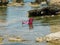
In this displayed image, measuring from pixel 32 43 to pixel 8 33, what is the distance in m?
2.25

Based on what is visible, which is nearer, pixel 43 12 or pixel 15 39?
pixel 15 39

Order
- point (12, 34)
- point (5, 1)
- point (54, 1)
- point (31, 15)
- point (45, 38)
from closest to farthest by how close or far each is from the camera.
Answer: point (45, 38) < point (12, 34) < point (31, 15) < point (54, 1) < point (5, 1)

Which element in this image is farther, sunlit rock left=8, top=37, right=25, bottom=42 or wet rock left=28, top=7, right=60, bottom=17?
wet rock left=28, top=7, right=60, bottom=17

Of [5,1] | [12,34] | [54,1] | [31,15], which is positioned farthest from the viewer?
[5,1]

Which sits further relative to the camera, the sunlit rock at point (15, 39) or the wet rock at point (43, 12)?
the wet rock at point (43, 12)

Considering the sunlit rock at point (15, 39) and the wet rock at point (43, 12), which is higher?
the sunlit rock at point (15, 39)

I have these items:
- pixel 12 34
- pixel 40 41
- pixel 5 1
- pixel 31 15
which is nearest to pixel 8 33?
pixel 12 34

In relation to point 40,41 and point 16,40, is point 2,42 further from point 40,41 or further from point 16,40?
point 40,41

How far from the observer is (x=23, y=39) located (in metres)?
9.15

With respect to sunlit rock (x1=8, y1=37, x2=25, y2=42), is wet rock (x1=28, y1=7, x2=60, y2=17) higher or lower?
lower

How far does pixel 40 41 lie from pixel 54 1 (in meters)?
14.1

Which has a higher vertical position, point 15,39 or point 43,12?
point 15,39

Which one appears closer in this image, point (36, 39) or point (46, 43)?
point (46, 43)

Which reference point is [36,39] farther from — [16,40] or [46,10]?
[46,10]
